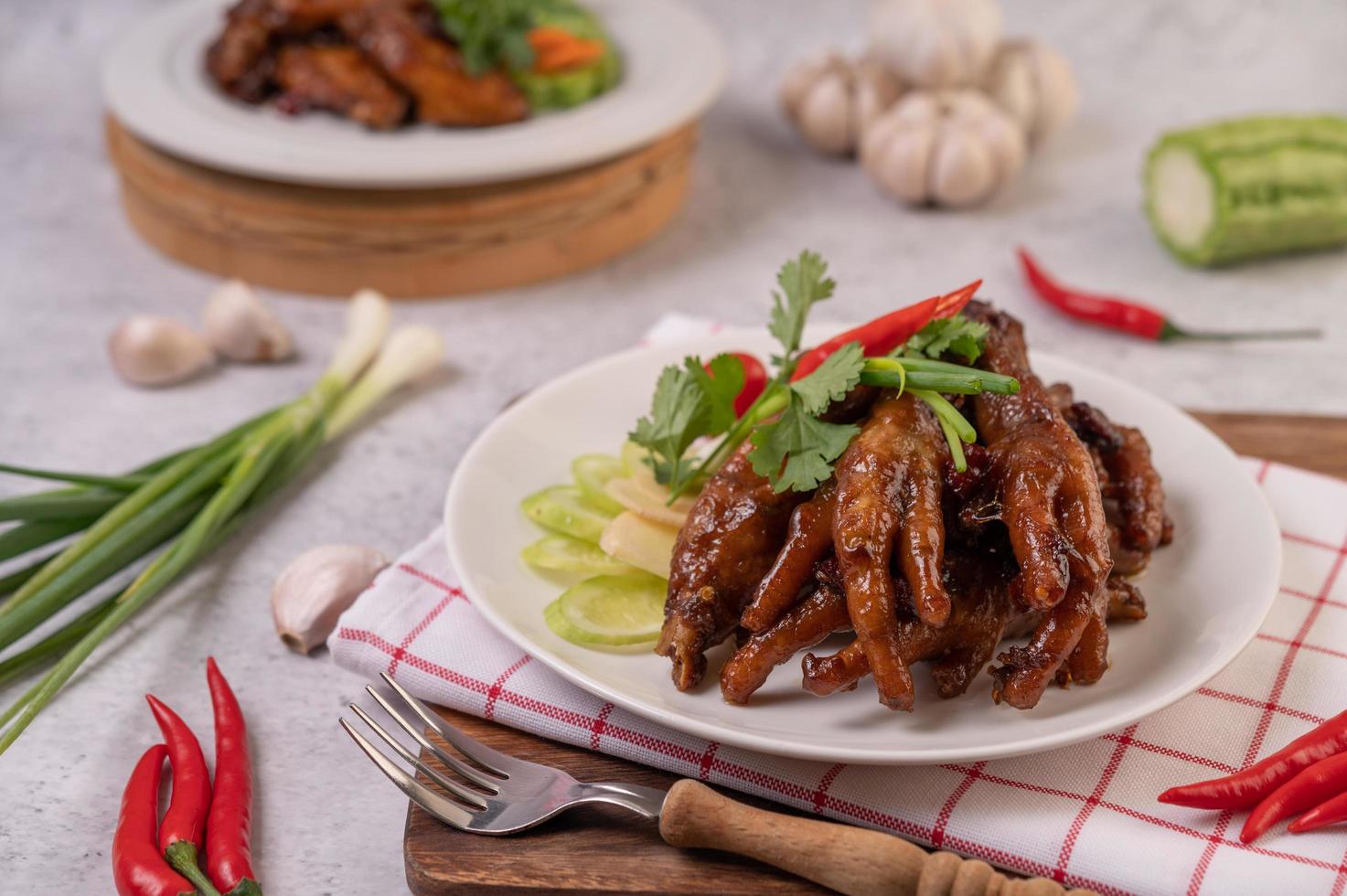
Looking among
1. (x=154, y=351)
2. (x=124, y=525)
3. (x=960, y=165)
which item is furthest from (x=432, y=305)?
(x=960, y=165)

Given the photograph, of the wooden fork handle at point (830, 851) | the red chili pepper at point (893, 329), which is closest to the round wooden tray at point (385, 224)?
the red chili pepper at point (893, 329)

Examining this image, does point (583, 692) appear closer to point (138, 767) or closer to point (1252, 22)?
point (138, 767)

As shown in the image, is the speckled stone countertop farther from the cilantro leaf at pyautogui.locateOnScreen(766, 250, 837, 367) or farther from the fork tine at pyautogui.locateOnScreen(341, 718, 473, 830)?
the cilantro leaf at pyautogui.locateOnScreen(766, 250, 837, 367)

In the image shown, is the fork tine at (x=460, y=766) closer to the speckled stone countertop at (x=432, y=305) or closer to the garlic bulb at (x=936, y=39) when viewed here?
the speckled stone countertop at (x=432, y=305)

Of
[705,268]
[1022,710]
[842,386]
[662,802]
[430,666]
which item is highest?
[842,386]

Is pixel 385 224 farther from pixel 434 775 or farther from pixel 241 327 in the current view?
pixel 434 775

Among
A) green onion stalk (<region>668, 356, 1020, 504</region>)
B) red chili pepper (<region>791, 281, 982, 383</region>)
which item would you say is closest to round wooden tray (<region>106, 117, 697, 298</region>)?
red chili pepper (<region>791, 281, 982, 383</region>)

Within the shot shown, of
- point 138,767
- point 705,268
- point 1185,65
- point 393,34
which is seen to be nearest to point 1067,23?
point 1185,65
